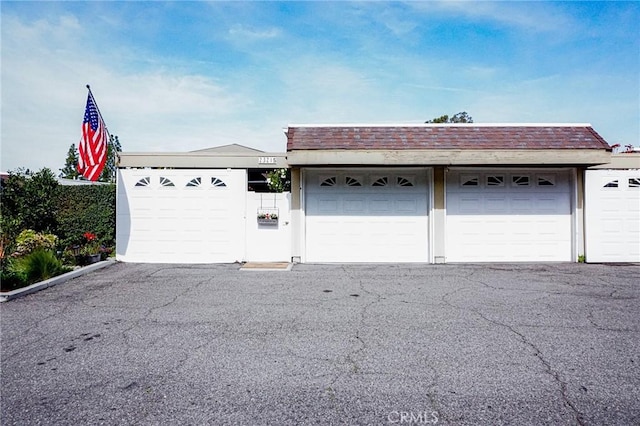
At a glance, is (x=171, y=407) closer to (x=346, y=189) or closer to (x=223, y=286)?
(x=223, y=286)

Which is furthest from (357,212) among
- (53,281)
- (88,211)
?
(88,211)

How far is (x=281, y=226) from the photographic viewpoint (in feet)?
36.2

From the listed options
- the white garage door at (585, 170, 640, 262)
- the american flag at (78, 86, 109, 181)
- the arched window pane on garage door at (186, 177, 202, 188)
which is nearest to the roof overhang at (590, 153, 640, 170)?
the white garage door at (585, 170, 640, 262)

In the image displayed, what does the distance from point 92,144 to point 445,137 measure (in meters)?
9.17

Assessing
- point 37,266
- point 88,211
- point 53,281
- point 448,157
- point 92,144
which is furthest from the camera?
point 88,211

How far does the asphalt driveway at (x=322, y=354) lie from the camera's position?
3211 mm

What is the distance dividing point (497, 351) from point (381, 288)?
136 inches

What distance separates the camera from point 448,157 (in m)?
10.4

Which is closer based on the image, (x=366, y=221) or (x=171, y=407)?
(x=171, y=407)

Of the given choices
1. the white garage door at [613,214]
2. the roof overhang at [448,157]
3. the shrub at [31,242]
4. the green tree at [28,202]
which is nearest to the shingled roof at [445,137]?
the roof overhang at [448,157]

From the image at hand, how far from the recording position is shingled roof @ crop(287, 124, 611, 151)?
1061 cm

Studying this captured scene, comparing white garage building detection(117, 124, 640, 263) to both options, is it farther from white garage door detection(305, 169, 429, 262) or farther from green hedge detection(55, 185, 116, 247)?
green hedge detection(55, 185, 116, 247)

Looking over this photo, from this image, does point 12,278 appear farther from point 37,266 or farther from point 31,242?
point 31,242

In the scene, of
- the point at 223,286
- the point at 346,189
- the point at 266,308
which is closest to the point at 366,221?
the point at 346,189
